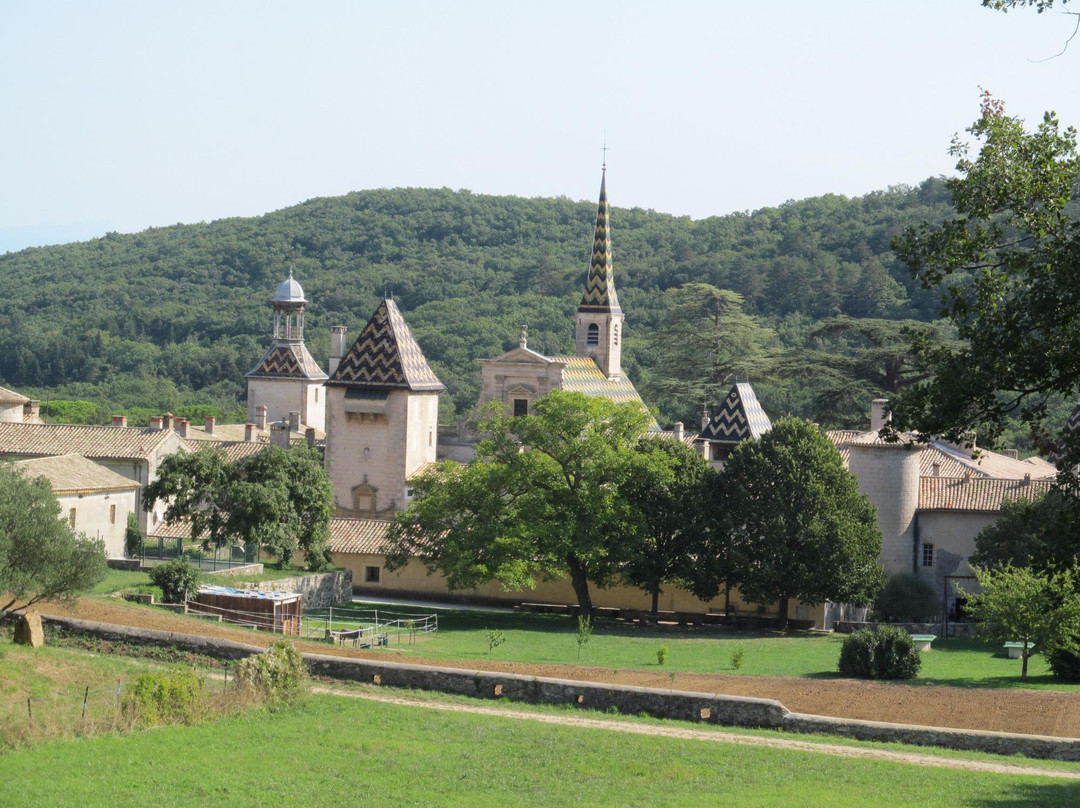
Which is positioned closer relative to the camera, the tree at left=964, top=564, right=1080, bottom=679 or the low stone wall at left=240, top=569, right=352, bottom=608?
the tree at left=964, top=564, right=1080, bottom=679

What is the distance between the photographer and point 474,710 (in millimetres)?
24281

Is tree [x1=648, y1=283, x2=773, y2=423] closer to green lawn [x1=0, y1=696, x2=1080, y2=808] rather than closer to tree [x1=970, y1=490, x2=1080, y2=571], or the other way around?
tree [x1=970, y1=490, x2=1080, y2=571]

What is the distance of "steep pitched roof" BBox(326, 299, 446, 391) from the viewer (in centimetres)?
5197

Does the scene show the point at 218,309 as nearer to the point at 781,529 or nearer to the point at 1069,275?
the point at 781,529

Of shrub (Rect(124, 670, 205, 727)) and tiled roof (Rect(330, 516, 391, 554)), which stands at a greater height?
tiled roof (Rect(330, 516, 391, 554))

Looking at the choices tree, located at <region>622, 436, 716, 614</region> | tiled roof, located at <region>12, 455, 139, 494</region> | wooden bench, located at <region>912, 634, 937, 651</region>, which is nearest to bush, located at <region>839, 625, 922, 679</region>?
wooden bench, located at <region>912, 634, 937, 651</region>

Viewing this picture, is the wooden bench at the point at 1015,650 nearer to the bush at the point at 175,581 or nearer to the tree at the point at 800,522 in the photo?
the tree at the point at 800,522

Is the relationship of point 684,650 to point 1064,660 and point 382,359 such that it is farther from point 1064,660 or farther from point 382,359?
point 382,359

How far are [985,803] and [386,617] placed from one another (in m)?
24.2

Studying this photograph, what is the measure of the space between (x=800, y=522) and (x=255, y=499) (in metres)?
15.0

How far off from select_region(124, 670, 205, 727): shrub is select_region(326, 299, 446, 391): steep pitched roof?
30351mm

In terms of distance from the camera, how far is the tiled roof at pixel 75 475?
1615 inches

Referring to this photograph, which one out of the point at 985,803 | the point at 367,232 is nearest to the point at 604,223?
the point at 985,803

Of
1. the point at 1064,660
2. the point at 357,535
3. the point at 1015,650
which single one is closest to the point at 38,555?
the point at 357,535
